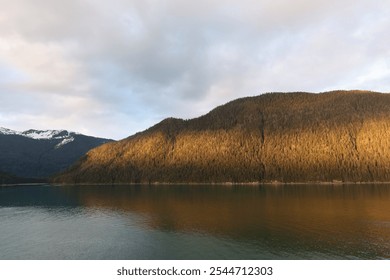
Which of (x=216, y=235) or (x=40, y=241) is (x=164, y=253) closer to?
(x=216, y=235)

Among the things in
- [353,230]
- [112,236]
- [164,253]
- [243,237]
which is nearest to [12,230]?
[112,236]

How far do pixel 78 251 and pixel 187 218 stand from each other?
32.4m

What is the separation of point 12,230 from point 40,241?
52.3 feet

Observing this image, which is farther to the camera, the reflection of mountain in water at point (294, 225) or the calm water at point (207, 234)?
the reflection of mountain in water at point (294, 225)

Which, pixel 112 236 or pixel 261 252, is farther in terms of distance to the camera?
pixel 112 236

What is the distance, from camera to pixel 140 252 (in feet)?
168

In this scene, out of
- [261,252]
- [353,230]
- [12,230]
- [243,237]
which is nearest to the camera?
[261,252]

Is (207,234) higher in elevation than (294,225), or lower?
lower

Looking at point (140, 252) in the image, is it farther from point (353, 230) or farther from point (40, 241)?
point (353, 230)

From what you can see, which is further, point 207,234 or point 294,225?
point 294,225

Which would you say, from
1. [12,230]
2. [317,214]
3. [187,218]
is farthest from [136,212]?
[317,214]

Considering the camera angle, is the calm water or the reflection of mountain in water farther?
the reflection of mountain in water
